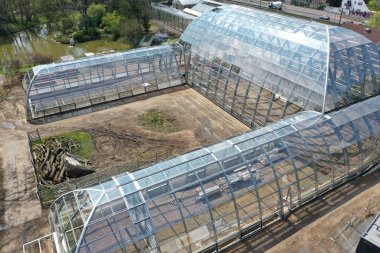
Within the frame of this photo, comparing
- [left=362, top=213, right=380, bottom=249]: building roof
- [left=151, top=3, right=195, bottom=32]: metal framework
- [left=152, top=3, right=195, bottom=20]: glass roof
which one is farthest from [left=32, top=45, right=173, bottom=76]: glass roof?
[left=362, top=213, right=380, bottom=249]: building roof

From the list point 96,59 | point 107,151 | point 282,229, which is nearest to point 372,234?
point 282,229

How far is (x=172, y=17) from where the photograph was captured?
51.3 m

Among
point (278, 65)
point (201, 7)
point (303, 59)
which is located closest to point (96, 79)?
point (278, 65)

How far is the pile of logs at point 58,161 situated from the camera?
19.9 metres

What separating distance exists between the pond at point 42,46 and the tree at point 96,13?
5191 mm

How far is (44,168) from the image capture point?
68.0 feet

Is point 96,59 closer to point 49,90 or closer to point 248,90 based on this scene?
point 49,90

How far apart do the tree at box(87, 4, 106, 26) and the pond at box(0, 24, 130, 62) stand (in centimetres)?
519

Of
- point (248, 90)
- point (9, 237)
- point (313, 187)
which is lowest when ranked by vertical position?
point (9, 237)

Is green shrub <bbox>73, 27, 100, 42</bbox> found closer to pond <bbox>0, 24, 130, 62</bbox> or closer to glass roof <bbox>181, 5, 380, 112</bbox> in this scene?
pond <bbox>0, 24, 130, 62</bbox>

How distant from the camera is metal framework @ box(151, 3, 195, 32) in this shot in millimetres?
48603

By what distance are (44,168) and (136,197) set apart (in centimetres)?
1032

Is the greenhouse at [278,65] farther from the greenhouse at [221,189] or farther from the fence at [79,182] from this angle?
the fence at [79,182]

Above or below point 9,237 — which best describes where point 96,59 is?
above
